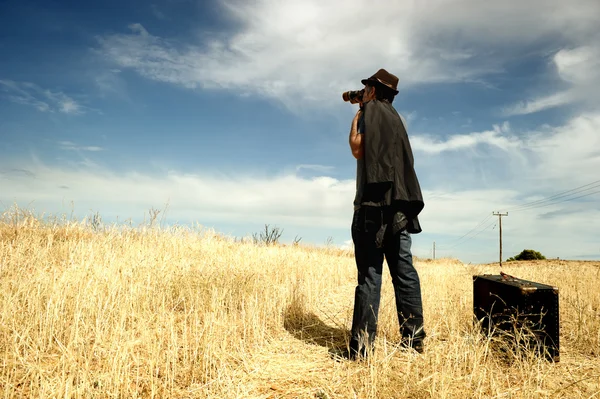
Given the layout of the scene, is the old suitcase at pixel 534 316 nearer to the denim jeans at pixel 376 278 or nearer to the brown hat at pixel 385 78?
the denim jeans at pixel 376 278

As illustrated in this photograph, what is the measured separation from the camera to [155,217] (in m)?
10.2

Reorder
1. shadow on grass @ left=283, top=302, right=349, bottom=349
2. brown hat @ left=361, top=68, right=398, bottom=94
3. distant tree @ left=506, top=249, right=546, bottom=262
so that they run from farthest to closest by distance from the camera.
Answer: distant tree @ left=506, top=249, right=546, bottom=262 → shadow on grass @ left=283, top=302, right=349, bottom=349 → brown hat @ left=361, top=68, right=398, bottom=94

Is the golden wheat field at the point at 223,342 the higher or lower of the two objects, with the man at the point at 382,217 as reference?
lower

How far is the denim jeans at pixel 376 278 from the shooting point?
4051mm

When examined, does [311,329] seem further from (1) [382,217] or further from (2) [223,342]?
(1) [382,217]

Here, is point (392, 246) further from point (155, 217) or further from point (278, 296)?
point (155, 217)

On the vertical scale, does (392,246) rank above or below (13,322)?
above

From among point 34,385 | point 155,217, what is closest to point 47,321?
point 34,385

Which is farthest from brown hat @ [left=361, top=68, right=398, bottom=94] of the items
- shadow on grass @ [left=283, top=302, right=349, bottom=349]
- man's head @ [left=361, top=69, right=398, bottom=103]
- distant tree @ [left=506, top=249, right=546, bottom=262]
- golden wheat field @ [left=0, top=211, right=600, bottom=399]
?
distant tree @ [left=506, top=249, right=546, bottom=262]

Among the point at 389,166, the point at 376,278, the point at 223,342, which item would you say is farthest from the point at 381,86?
the point at 223,342

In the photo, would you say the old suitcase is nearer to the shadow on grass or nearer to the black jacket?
the black jacket

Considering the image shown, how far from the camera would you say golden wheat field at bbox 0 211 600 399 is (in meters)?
3.44

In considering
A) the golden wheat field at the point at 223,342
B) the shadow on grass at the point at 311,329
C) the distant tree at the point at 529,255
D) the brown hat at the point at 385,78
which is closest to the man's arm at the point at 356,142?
the brown hat at the point at 385,78

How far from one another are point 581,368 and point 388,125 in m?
3.37
